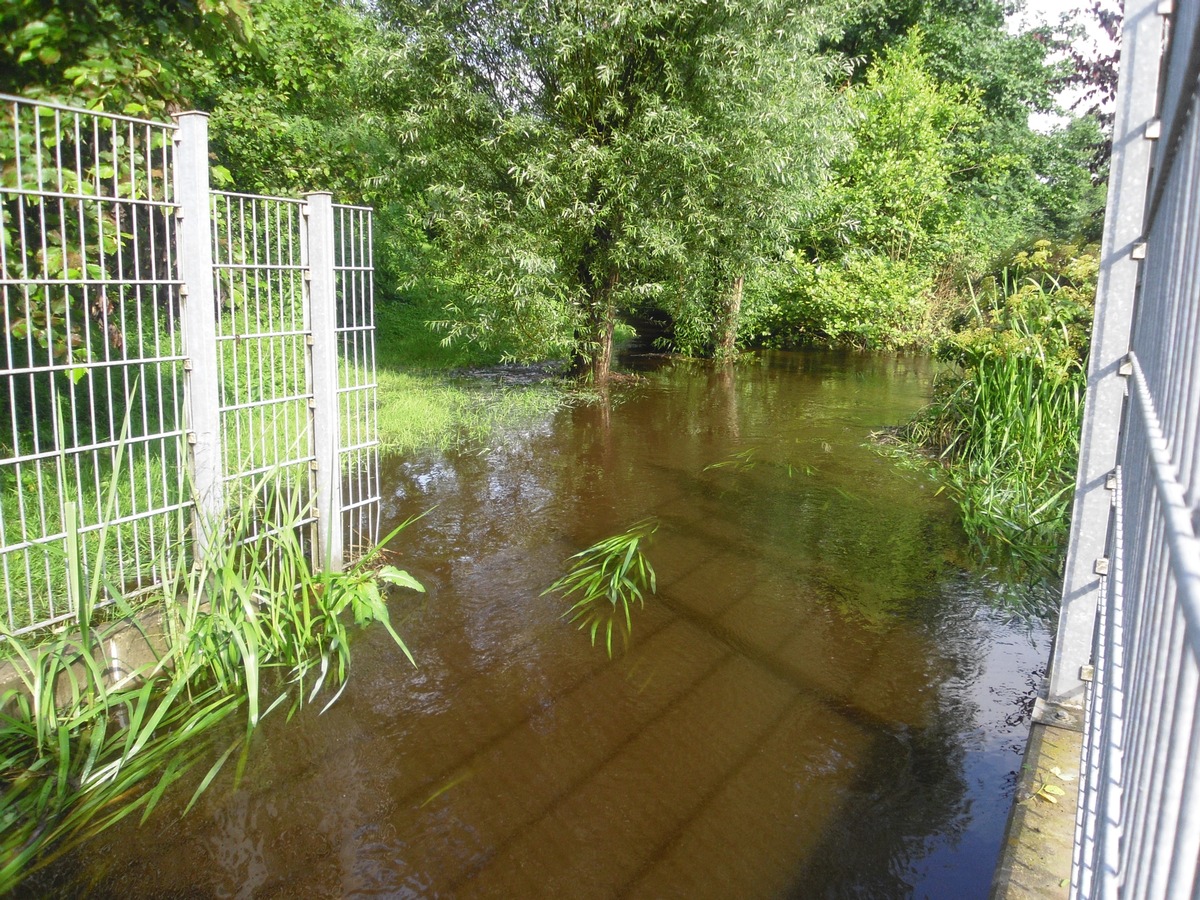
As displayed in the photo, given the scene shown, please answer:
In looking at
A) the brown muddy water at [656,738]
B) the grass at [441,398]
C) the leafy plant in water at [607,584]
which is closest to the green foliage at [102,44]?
the brown muddy water at [656,738]

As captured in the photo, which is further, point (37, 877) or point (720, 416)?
point (720, 416)

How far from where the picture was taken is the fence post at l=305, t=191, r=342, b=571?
474cm

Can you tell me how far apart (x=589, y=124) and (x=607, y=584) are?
892 centimetres

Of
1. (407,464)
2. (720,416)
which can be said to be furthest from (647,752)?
(720,416)

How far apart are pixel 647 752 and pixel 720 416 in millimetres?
8388

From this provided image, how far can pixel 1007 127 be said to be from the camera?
24703mm

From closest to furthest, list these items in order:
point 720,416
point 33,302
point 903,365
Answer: point 33,302
point 720,416
point 903,365

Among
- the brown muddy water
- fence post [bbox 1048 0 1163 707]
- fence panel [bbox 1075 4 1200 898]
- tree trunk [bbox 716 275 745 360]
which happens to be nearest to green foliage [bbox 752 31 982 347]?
tree trunk [bbox 716 275 745 360]

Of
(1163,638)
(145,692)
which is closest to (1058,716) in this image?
(1163,638)

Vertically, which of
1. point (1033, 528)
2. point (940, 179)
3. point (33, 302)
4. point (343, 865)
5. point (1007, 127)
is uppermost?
point (1007, 127)

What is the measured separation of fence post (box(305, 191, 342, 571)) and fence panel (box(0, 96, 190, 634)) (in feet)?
2.36

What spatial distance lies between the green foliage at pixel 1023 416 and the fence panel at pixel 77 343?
5.55 meters

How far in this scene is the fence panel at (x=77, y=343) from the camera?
350cm

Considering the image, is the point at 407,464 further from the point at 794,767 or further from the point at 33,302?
the point at 794,767
